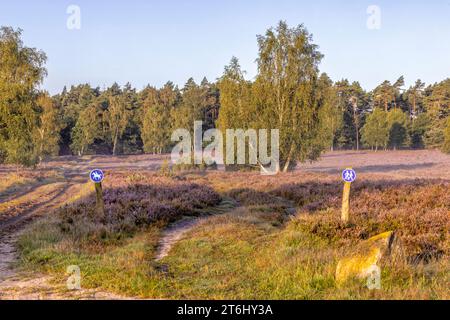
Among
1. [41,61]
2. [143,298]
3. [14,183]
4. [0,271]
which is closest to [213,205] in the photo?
[0,271]

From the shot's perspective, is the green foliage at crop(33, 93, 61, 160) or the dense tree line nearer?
the dense tree line

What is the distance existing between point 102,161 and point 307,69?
43263 millimetres

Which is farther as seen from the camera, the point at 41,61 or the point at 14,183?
the point at 14,183

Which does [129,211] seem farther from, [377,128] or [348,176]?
[377,128]

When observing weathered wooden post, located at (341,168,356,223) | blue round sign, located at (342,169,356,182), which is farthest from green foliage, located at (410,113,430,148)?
blue round sign, located at (342,169,356,182)

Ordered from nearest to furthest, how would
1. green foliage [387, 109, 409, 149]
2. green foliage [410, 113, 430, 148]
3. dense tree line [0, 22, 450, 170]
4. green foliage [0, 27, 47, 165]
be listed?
green foliage [0, 27, 47, 165] < dense tree line [0, 22, 450, 170] < green foliage [387, 109, 409, 149] < green foliage [410, 113, 430, 148]

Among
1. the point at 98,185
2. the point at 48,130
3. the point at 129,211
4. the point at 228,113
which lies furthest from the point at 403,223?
the point at 48,130

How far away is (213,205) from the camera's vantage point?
814 inches

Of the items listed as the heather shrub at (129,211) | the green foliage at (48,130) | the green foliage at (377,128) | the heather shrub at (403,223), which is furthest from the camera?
the green foliage at (377,128)

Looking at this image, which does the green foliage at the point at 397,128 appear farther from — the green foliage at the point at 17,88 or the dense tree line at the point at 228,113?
the green foliage at the point at 17,88

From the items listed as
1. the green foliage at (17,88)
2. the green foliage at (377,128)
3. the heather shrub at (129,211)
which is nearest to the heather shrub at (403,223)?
the heather shrub at (129,211)

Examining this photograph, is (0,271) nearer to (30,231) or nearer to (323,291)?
(30,231)

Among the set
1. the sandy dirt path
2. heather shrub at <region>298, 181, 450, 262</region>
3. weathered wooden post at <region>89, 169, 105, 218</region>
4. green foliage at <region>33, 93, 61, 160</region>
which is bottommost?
the sandy dirt path

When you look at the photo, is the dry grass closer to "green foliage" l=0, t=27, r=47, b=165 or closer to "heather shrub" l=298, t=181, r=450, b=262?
"heather shrub" l=298, t=181, r=450, b=262
